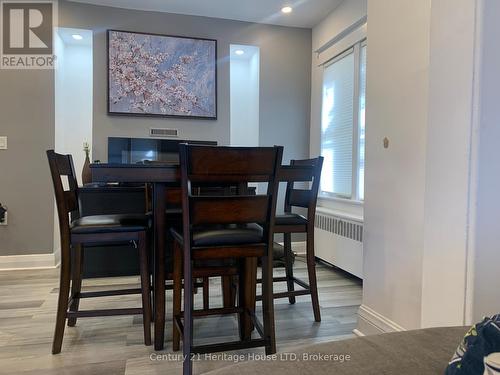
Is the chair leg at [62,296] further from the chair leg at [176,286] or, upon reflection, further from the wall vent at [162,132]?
the wall vent at [162,132]

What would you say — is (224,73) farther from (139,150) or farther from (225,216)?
(225,216)

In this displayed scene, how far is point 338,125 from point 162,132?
1909mm

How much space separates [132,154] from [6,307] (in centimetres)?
188

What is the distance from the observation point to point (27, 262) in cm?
351

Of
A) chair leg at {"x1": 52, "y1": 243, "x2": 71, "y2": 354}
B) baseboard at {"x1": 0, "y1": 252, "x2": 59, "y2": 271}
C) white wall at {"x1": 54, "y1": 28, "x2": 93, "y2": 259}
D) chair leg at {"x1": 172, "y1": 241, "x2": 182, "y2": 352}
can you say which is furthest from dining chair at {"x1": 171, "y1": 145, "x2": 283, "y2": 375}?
white wall at {"x1": 54, "y1": 28, "x2": 93, "y2": 259}

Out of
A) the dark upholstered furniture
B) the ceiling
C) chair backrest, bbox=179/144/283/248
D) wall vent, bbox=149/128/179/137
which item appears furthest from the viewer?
wall vent, bbox=149/128/179/137

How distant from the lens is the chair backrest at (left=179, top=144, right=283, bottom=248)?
4.81 feet

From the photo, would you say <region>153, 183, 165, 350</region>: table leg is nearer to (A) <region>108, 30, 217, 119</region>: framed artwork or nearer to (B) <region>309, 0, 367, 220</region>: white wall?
(B) <region>309, 0, 367, 220</region>: white wall

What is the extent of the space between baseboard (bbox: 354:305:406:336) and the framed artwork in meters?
2.77

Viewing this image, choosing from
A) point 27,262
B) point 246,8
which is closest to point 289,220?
point 246,8

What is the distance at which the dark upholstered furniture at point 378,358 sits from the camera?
22.7 inches

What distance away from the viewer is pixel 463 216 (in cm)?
115

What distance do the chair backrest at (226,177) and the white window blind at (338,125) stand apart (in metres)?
2.10

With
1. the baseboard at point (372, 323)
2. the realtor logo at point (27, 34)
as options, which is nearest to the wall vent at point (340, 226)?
the baseboard at point (372, 323)
